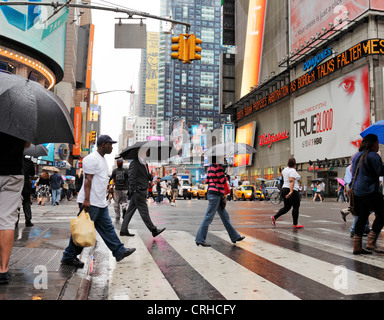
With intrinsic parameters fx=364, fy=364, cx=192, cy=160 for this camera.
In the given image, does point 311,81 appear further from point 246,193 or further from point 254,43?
point 254,43

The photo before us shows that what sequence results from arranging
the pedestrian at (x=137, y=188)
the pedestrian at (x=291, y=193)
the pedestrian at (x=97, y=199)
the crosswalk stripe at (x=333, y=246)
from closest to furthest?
the pedestrian at (x=97, y=199)
the crosswalk stripe at (x=333, y=246)
the pedestrian at (x=137, y=188)
the pedestrian at (x=291, y=193)

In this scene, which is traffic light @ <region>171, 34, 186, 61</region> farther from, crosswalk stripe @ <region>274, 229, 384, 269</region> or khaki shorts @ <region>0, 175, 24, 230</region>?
khaki shorts @ <region>0, 175, 24, 230</region>

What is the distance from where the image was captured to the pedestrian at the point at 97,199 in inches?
194

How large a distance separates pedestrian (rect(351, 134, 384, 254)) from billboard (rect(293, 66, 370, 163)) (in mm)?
27080

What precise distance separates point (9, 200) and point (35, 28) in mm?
37172

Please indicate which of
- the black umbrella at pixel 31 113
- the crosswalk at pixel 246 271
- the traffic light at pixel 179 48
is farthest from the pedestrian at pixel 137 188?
the traffic light at pixel 179 48

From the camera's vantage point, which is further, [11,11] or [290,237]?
[11,11]

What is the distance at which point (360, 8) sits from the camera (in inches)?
1242

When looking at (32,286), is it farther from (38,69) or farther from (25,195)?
(38,69)

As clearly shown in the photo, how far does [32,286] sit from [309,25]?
136 ft

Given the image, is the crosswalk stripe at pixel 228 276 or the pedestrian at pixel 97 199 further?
the pedestrian at pixel 97 199

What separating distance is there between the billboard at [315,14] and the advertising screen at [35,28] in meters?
24.9

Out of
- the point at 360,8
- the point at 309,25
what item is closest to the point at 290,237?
the point at 360,8

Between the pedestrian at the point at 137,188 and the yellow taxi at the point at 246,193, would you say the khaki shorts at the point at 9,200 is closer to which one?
the pedestrian at the point at 137,188
